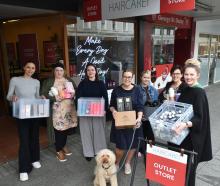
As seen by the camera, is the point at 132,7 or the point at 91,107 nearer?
the point at 91,107

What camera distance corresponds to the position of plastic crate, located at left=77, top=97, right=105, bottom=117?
12.2 ft

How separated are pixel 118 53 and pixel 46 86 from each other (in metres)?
3.24

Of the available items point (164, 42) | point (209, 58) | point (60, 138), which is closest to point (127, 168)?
point (60, 138)

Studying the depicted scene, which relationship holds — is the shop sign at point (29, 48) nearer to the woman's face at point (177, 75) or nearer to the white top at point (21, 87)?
the white top at point (21, 87)

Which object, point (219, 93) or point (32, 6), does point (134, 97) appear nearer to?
point (32, 6)

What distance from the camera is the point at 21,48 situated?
21.4 feet

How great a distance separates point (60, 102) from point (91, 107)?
0.53 m

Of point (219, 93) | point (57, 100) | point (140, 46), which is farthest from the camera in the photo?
point (219, 93)

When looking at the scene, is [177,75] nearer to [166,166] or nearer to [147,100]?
[147,100]

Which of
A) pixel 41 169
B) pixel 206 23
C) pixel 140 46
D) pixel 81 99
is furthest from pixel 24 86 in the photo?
pixel 206 23

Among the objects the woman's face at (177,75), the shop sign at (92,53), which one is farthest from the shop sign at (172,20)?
the woman's face at (177,75)

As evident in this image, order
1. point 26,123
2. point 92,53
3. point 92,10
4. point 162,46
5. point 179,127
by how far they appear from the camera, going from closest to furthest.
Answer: point 179,127 → point 26,123 → point 92,10 → point 92,53 → point 162,46

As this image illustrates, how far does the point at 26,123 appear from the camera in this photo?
11.6 ft

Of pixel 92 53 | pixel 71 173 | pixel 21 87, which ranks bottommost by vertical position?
pixel 71 173
